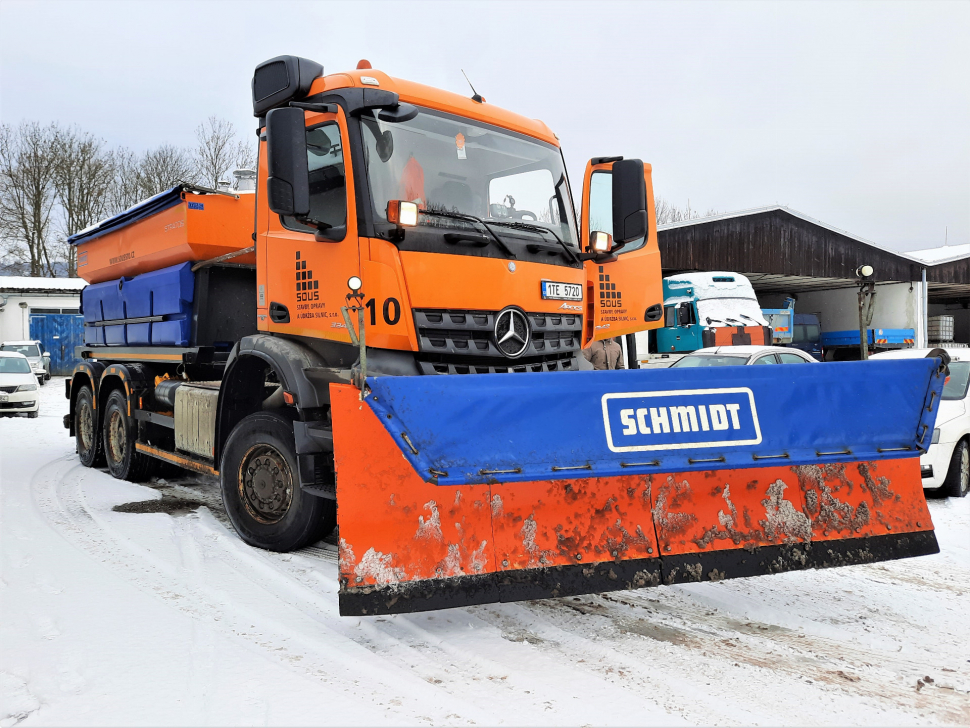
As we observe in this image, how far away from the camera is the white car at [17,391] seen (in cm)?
1491

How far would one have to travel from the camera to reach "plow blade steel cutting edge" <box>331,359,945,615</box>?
305cm

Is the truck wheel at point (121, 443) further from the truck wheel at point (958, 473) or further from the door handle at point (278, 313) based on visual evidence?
the truck wheel at point (958, 473)

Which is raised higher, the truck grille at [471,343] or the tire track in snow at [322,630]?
the truck grille at [471,343]

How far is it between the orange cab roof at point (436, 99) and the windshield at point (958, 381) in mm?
5096

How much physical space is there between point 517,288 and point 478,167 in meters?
0.85

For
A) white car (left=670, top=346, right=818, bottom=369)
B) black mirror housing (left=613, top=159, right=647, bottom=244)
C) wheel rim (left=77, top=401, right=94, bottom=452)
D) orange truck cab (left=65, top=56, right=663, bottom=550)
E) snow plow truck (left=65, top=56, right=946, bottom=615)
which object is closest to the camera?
snow plow truck (left=65, top=56, right=946, bottom=615)

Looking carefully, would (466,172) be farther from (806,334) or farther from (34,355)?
(806,334)

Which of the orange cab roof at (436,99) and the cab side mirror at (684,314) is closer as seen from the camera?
the orange cab roof at (436,99)

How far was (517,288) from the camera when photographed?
4230 millimetres

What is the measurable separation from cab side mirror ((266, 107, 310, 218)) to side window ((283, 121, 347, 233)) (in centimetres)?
22

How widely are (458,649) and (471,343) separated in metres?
1.67

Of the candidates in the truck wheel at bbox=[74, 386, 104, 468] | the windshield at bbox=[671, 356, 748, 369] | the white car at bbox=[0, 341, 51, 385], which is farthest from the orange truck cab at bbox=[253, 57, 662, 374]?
the white car at bbox=[0, 341, 51, 385]

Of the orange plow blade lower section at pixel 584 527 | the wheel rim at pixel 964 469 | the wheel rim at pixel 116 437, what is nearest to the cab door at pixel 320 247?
the orange plow blade lower section at pixel 584 527

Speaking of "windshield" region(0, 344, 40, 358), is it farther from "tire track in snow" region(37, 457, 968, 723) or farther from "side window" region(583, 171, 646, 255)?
"side window" region(583, 171, 646, 255)
